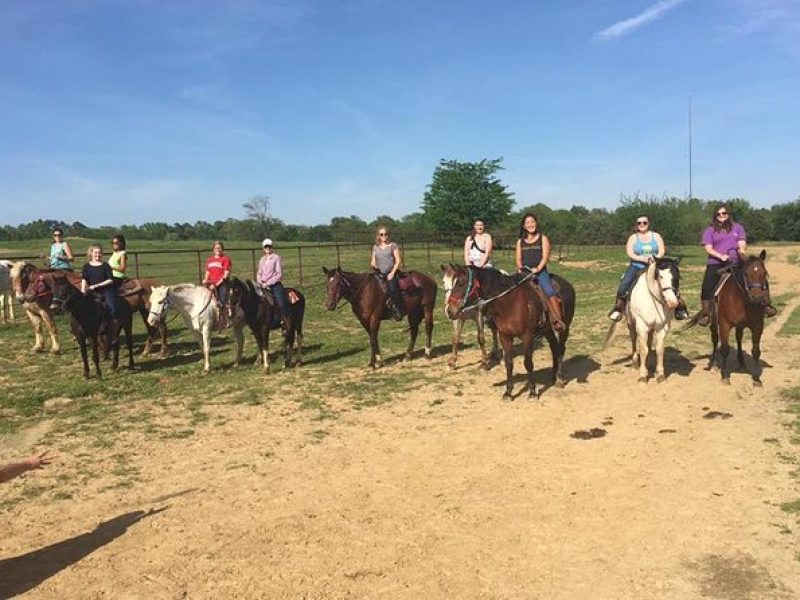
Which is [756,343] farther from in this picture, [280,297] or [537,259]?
[280,297]

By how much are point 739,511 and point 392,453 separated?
131 inches

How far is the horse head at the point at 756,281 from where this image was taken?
27.4ft

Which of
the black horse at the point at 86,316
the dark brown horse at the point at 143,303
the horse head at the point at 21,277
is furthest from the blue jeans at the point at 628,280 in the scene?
the horse head at the point at 21,277

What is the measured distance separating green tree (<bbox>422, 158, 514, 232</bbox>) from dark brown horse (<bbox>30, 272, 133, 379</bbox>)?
2078 inches

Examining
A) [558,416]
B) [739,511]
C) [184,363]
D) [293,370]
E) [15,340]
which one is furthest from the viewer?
[15,340]

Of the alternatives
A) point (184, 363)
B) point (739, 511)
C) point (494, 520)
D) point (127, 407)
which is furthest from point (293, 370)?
point (739, 511)

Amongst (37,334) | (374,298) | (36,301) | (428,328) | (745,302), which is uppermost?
(36,301)

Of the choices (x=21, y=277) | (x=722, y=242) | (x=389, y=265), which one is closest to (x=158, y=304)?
(x=389, y=265)

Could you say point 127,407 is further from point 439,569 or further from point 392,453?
point 439,569

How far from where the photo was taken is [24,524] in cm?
503

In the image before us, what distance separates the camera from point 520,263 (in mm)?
9273

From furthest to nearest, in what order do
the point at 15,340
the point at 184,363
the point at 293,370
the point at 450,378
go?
1. the point at 15,340
2. the point at 184,363
3. the point at 293,370
4. the point at 450,378

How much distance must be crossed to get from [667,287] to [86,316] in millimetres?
9382

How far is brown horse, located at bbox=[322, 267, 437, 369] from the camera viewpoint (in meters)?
11.1
